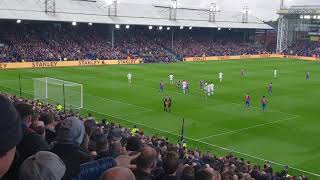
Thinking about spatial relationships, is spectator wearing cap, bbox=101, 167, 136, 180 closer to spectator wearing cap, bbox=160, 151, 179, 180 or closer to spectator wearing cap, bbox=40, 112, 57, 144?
spectator wearing cap, bbox=160, 151, 179, 180

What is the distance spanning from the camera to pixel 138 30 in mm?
85312

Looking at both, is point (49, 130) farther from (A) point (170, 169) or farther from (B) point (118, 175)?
(B) point (118, 175)

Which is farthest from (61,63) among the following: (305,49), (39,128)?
(305,49)

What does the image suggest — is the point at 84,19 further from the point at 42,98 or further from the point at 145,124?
the point at 145,124

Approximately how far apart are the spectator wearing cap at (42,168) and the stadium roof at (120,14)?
198 feet

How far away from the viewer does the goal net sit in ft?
104

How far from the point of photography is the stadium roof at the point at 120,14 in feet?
214

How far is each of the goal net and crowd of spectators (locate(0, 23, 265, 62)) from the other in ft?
71.8

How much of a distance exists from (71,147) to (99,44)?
6956 centimetres

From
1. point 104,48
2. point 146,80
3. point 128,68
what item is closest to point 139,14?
point 104,48

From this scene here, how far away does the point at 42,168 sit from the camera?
330 cm

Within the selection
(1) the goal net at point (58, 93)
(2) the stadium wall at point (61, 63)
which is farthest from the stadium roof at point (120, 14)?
(1) the goal net at point (58, 93)

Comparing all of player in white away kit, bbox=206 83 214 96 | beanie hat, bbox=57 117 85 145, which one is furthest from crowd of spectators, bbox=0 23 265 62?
beanie hat, bbox=57 117 85 145

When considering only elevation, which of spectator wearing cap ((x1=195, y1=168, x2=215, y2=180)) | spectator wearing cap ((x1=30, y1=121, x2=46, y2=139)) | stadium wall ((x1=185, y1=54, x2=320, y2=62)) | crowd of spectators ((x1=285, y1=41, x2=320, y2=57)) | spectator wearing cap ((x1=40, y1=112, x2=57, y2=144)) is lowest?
spectator wearing cap ((x1=195, y1=168, x2=215, y2=180))
